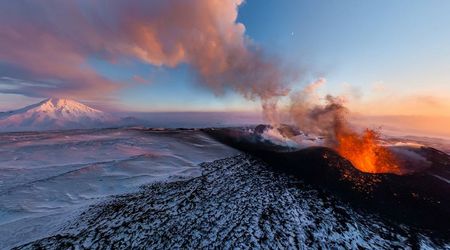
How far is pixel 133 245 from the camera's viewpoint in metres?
14.1

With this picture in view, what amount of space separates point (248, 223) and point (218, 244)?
3.45m

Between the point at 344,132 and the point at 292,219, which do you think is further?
the point at 344,132

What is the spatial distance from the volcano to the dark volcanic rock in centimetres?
268

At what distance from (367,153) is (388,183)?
12325mm

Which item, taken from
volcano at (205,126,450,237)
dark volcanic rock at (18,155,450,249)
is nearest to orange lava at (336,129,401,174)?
volcano at (205,126,450,237)

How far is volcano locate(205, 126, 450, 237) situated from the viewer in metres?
20.5

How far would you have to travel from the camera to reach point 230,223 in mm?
17016

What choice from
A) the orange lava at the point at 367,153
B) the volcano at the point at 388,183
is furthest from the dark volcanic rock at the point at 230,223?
the orange lava at the point at 367,153

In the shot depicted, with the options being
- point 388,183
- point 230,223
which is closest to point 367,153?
point 388,183

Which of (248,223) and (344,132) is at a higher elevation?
(344,132)

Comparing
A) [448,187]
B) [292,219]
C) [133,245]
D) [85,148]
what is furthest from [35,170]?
[448,187]

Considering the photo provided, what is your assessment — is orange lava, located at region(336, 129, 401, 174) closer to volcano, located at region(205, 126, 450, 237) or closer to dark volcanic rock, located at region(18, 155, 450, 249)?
volcano, located at region(205, 126, 450, 237)

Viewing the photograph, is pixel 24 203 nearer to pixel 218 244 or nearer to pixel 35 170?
pixel 35 170

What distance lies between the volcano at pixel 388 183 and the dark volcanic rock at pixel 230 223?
8.78ft
